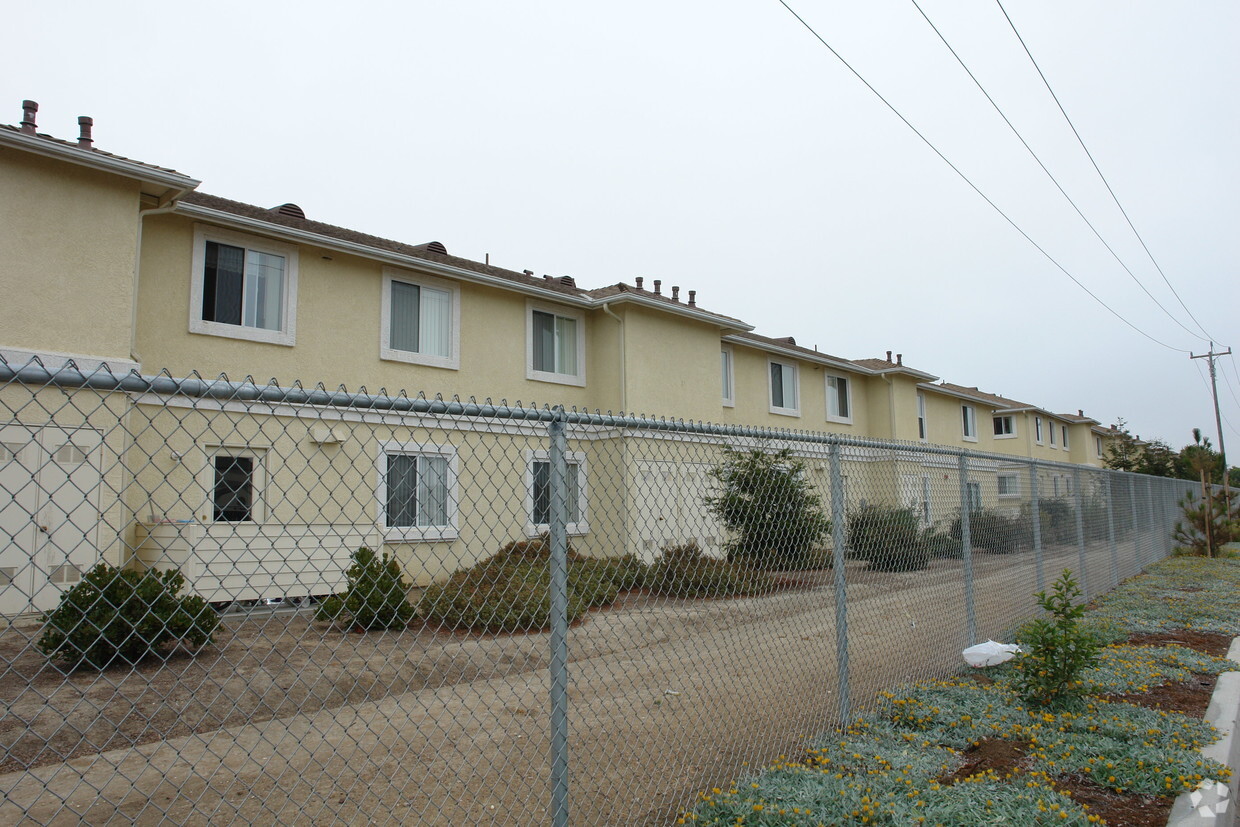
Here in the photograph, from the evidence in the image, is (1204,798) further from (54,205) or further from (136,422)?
(54,205)

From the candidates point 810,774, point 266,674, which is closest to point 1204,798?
point 810,774

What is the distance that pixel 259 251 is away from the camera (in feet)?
39.5

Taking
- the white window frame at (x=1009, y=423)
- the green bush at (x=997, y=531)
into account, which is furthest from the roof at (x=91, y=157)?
the white window frame at (x=1009, y=423)

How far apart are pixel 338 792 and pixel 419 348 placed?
10.2 metres

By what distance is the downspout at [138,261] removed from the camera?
10219 millimetres

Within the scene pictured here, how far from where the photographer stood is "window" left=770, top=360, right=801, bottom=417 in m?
21.5

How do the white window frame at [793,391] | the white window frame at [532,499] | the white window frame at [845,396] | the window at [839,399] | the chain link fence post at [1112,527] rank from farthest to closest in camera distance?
the window at [839,399] → the white window frame at [845,396] → the white window frame at [793,391] → the chain link fence post at [1112,527] → the white window frame at [532,499]

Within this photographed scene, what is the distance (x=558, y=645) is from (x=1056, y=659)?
13.2 ft

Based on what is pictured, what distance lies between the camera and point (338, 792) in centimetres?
450

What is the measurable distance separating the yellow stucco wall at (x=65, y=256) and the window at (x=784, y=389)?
1565cm

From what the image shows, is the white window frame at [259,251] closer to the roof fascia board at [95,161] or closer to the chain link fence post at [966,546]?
the roof fascia board at [95,161]

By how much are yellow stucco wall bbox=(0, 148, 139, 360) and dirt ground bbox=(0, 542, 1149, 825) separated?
12.8 ft

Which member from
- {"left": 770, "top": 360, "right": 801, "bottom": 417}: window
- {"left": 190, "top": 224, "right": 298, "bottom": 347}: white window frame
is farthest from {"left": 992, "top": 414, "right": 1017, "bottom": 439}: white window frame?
{"left": 190, "top": 224, "right": 298, "bottom": 347}: white window frame

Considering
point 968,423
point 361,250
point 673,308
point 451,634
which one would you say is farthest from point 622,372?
point 968,423
